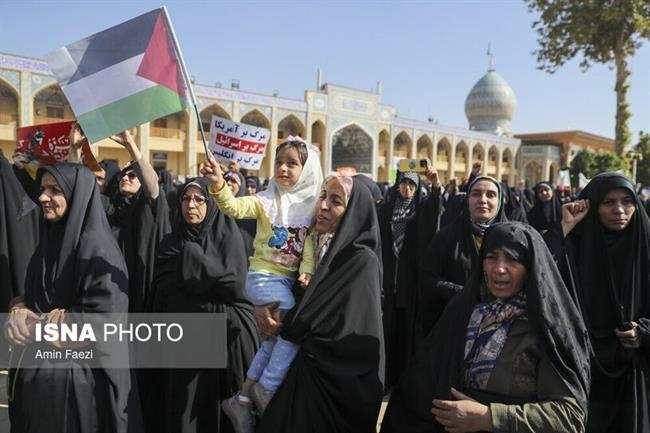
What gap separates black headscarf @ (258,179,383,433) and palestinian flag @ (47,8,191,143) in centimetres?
100

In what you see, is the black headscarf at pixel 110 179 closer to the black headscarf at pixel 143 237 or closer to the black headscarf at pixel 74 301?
the black headscarf at pixel 143 237

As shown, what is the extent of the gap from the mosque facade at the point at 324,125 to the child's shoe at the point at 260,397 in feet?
41.3

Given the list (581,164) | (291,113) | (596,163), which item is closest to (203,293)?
(291,113)

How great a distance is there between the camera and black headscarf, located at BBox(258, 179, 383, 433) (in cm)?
171

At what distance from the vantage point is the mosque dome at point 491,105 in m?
37.0

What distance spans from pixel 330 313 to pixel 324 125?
939 inches

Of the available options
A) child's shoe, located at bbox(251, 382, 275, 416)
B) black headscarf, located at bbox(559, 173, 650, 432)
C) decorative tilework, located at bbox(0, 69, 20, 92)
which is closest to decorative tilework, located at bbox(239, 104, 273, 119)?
decorative tilework, located at bbox(0, 69, 20, 92)

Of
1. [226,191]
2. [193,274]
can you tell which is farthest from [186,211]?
[226,191]

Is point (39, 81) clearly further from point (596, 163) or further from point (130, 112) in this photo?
point (596, 163)

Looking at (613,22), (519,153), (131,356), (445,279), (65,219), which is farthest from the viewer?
(519,153)

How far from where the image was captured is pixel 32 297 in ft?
6.11

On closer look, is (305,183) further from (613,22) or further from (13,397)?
(613,22)

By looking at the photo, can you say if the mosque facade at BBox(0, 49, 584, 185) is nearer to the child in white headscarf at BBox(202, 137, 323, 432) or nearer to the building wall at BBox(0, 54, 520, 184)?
the building wall at BBox(0, 54, 520, 184)

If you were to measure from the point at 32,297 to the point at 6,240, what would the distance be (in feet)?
5.51
